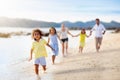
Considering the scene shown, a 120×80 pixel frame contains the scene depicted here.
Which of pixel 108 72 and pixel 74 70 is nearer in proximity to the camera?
pixel 108 72

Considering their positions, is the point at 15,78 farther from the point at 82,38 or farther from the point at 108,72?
the point at 82,38

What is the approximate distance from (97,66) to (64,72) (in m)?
1.61

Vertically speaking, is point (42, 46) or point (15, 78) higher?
point (42, 46)

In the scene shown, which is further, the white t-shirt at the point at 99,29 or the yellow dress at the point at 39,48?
the white t-shirt at the point at 99,29

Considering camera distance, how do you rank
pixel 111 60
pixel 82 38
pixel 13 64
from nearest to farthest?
pixel 111 60 → pixel 13 64 → pixel 82 38

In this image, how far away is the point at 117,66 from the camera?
15.3 meters

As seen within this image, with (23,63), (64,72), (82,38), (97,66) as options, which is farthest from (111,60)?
(82,38)

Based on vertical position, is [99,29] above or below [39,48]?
above

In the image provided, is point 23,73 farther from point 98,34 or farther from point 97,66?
point 98,34

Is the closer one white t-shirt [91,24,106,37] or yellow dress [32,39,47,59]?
yellow dress [32,39,47,59]

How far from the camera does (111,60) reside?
17.3 meters

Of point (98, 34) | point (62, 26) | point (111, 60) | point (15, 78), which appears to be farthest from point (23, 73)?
point (98, 34)

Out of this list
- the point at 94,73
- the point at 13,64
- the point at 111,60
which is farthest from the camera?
the point at 13,64

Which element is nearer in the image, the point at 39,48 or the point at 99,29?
the point at 39,48
